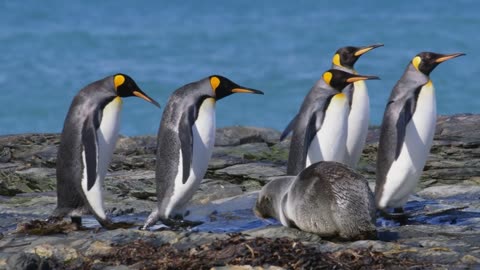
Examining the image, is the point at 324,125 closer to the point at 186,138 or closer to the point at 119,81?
the point at 186,138

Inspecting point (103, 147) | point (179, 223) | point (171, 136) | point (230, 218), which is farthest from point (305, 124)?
point (103, 147)

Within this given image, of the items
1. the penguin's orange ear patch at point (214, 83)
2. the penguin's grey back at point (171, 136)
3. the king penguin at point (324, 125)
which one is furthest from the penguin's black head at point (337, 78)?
the penguin's grey back at point (171, 136)

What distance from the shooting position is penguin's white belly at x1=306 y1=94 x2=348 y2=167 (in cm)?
847

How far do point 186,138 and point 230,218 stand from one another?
636 mm

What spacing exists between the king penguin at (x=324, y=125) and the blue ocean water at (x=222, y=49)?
48.6 ft

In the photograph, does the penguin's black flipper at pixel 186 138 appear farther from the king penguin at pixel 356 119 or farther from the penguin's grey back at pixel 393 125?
the king penguin at pixel 356 119

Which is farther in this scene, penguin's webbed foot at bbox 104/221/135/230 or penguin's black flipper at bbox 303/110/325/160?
penguin's black flipper at bbox 303/110/325/160

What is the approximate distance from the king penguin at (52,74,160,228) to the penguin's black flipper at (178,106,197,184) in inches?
16.8

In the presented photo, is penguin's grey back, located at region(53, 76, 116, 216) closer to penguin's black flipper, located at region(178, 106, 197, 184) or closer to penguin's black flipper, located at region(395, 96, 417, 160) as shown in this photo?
penguin's black flipper, located at region(178, 106, 197, 184)

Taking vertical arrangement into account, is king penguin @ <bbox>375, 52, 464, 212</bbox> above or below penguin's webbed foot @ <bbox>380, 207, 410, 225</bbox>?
above

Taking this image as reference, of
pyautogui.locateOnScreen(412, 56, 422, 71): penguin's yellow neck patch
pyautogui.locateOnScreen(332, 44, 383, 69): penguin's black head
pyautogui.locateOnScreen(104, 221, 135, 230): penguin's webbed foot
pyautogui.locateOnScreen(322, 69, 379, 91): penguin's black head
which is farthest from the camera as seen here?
pyautogui.locateOnScreen(332, 44, 383, 69): penguin's black head

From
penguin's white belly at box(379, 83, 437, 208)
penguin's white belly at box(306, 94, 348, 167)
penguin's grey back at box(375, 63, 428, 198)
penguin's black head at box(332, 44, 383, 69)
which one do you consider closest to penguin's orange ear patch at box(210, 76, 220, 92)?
penguin's white belly at box(306, 94, 348, 167)

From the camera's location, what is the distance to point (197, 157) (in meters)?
7.78

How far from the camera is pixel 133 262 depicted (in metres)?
6.19
